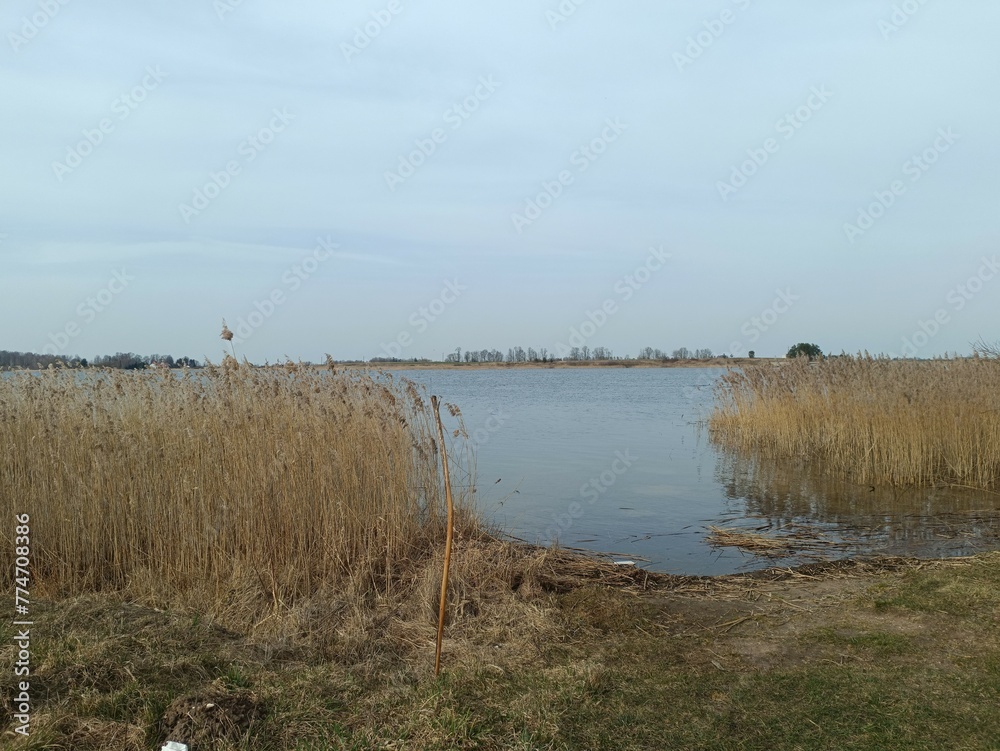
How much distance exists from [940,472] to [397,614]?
10.1 meters

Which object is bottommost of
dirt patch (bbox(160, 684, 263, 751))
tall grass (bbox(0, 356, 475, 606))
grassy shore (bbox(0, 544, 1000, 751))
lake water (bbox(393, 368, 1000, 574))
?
lake water (bbox(393, 368, 1000, 574))

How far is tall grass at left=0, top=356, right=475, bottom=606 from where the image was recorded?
20.5 feet

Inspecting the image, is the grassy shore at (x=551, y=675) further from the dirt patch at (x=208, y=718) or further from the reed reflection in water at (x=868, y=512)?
the reed reflection in water at (x=868, y=512)

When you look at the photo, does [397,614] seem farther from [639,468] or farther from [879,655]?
[639,468]

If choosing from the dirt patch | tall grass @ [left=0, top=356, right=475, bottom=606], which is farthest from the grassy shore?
tall grass @ [left=0, top=356, right=475, bottom=606]

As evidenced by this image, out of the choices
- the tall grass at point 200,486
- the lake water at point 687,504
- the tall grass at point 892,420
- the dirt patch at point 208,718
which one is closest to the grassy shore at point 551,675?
the dirt patch at point 208,718

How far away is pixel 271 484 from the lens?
21.2 feet

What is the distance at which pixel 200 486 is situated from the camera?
6.39 m

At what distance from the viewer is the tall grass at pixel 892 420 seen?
460 inches

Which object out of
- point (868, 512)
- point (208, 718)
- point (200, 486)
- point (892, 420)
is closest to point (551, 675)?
point (208, 718)

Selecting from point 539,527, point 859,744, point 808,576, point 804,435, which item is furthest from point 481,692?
point 804,435

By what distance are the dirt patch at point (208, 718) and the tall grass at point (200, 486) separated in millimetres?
2625

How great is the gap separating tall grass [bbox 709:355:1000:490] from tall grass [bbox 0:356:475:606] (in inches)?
341

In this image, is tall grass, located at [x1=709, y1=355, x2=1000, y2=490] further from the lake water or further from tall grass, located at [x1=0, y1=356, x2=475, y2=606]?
tall grass, located at [x1=0, y1=356, x2=475, y2=606]
